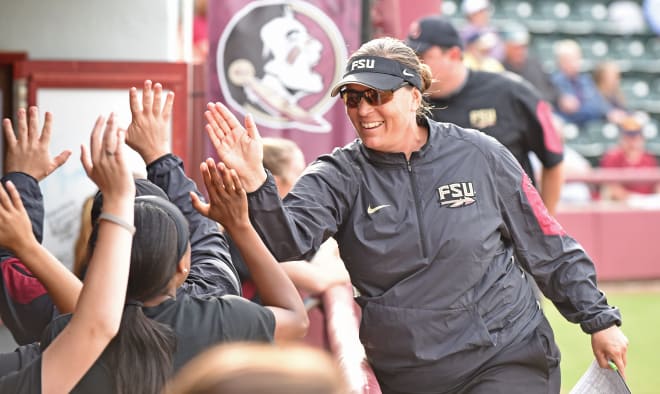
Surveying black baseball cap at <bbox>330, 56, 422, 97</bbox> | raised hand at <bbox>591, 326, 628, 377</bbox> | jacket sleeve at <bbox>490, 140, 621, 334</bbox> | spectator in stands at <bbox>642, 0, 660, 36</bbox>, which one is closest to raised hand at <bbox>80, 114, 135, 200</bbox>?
black baseball cap at <bbox>330, 56, 422, 97</bbox>

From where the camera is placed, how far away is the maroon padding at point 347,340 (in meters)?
3.99

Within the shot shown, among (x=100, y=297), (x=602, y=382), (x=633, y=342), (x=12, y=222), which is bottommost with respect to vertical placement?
(x=633, y=342)

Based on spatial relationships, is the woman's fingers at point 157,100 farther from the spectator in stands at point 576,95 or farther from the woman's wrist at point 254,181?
the spectator in stands at point 576,95

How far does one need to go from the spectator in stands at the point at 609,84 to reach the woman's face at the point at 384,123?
39.4 feet

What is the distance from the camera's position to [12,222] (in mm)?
3035

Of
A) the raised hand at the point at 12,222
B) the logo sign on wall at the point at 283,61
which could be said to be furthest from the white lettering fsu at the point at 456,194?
the logo sign on wall at the point at 283,61

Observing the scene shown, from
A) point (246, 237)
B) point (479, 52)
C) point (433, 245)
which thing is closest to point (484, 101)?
point (433, 245)

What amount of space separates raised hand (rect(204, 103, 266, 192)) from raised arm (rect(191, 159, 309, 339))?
0.09m

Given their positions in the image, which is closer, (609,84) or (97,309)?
(97,309)

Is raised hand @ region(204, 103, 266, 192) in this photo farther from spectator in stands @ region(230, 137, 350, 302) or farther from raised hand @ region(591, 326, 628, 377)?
raised hand @ region(591, 326, 628, 377)

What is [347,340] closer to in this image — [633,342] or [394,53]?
[394,53]

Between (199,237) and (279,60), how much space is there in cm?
286

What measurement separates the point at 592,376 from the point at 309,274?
172cm

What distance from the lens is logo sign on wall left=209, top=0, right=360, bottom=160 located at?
6.48 meters
